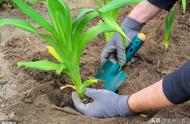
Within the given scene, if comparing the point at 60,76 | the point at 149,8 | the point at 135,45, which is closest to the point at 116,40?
the point at 135,45

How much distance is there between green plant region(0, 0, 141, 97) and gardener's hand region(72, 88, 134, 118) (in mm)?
64

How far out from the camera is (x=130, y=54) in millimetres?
2059

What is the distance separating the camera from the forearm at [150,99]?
1556mm

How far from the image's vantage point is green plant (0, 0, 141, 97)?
169 cm

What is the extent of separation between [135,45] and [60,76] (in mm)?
399

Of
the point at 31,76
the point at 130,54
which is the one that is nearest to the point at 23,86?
the point at 31,76

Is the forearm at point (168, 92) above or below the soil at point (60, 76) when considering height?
above

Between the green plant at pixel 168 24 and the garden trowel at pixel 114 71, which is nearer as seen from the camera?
the garden trowel at pixel 114 71

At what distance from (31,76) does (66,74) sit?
0.56 ft

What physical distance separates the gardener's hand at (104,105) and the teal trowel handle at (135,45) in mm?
328

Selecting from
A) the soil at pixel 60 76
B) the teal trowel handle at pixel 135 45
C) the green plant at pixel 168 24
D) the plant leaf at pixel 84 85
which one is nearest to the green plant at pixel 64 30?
the plant leaf at pixel 84 85

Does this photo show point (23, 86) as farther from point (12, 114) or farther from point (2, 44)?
point (2, 44)

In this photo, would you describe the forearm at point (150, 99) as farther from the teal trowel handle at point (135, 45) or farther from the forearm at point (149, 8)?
the forearm at point (149, 8)

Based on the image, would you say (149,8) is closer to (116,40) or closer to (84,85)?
(116,40)
